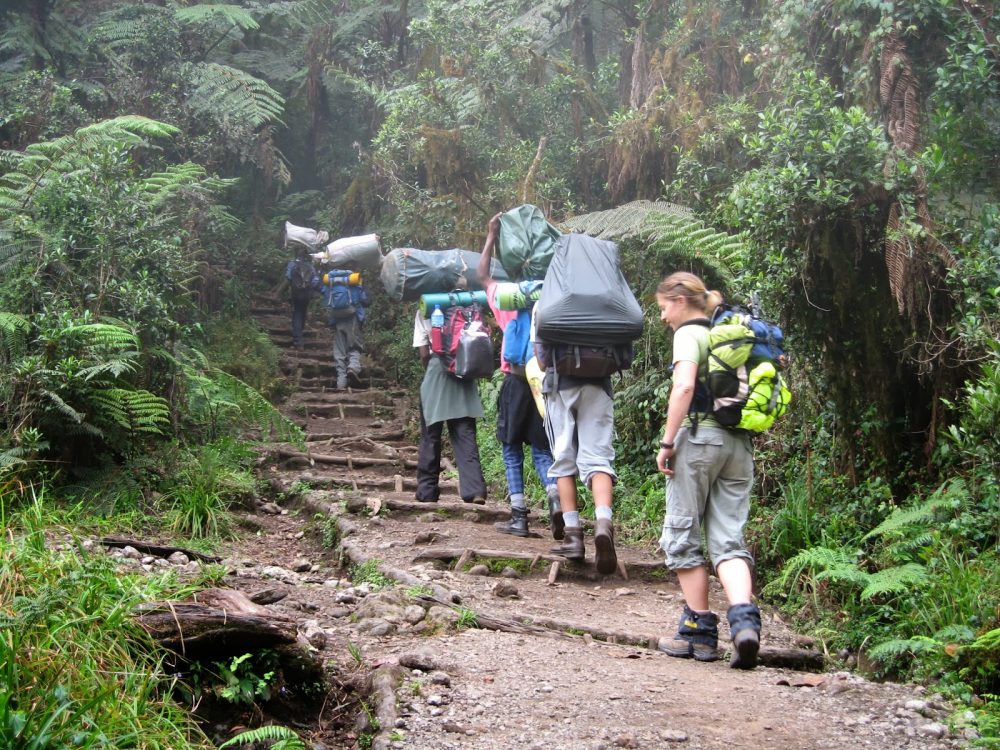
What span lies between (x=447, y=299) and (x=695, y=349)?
344cm

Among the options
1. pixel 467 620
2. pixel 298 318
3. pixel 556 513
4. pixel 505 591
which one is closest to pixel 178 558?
pixel 467 620

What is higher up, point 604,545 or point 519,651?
point 604,545

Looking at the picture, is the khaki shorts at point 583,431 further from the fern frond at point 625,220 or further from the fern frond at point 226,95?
the fern frond at point 226,95

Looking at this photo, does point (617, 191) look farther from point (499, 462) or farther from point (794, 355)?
point (794, 355)

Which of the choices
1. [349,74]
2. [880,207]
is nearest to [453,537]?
[880,207]

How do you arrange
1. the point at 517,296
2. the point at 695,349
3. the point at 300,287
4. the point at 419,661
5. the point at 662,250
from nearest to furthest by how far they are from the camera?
the point at 419,661, the point at 695,349, the point at 517,296, the point at 662,250, the point at 300,287

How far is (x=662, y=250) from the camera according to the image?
8.56 meters

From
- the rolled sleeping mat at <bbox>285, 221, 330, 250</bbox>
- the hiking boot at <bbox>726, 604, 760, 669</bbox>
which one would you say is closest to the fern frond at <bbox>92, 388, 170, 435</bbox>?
the hiking boot at <bbox>726, 604, 760, 669</bbox>

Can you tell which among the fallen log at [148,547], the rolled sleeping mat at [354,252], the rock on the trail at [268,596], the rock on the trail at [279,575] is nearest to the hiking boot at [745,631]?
the rock on the trail at [268,596]

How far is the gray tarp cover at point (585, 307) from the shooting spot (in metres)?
5.91

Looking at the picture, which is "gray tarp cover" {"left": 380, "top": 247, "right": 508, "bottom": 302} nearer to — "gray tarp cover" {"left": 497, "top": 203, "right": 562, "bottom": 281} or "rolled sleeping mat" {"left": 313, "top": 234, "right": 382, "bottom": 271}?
"gray tarp cover" {"left": 497, "top": 203, "right": 562, "bottom": 281}

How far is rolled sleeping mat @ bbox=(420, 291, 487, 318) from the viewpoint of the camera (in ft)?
25.6

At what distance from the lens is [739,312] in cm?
484

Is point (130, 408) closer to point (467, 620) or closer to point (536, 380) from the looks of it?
point (536, 380)
